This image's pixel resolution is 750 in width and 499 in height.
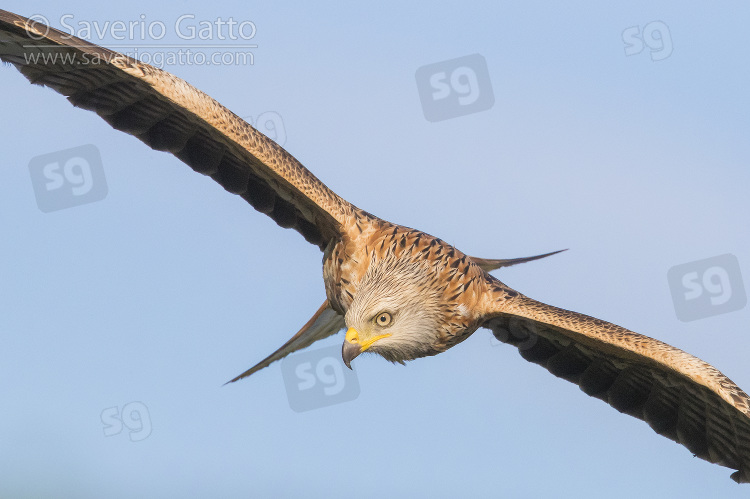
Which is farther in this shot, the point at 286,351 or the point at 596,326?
the point at 286,351

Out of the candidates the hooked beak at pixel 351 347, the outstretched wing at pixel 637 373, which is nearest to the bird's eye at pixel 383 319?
the hooked beak at pixel 351 347

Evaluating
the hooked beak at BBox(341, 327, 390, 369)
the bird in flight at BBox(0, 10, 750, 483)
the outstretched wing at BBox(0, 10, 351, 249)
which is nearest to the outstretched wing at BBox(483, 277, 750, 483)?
the bird in flight at BBox(0, 10, 750, 483)

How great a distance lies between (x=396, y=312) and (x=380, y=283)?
29cm

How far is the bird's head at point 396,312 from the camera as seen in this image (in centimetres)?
1170

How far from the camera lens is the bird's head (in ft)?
38.4

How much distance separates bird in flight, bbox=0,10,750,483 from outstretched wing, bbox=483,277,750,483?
13 mm

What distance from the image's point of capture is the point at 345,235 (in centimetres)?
1241

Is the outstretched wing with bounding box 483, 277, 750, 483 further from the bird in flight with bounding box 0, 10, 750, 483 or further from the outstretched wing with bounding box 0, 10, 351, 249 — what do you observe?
the outstretched wing with bounding box 0, 10, 351, 249

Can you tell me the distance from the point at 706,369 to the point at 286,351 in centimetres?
405

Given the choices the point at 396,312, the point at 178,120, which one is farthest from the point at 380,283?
the point at 178,120

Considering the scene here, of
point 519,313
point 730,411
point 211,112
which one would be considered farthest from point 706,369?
point 211,112

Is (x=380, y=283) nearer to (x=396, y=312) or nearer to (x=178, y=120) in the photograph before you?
(x=396, y=312)

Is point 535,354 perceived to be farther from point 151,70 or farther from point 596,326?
point 151,70

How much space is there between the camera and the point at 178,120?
12852 mm
